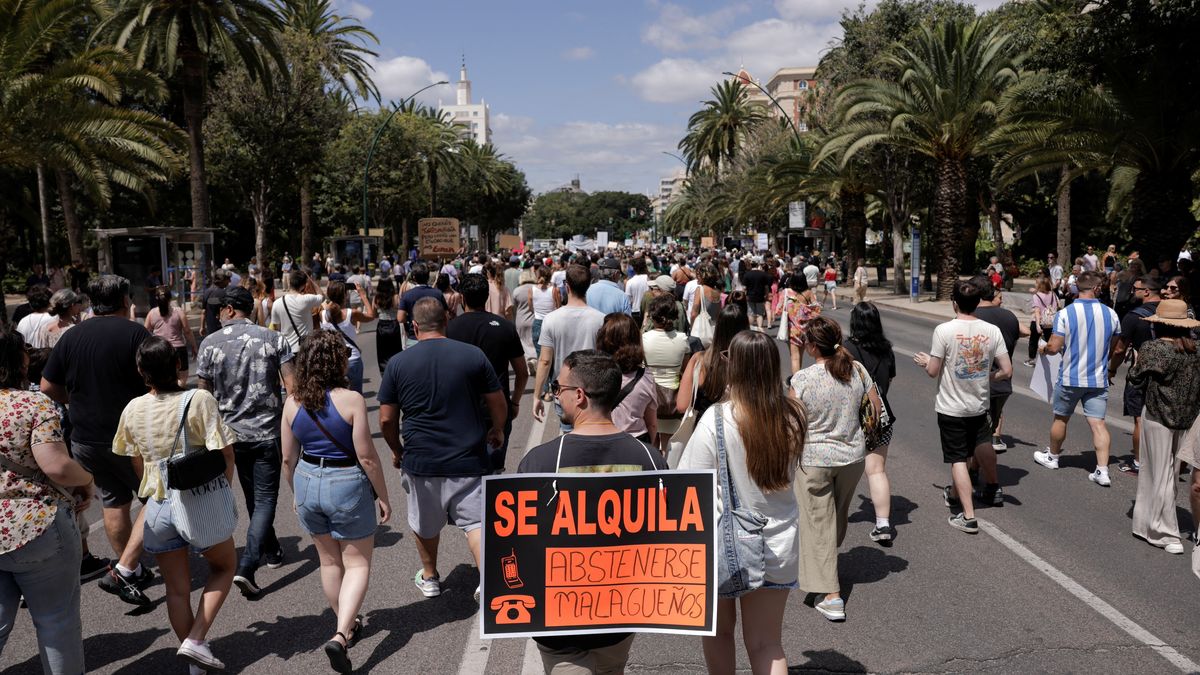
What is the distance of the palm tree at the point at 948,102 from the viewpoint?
25.8m

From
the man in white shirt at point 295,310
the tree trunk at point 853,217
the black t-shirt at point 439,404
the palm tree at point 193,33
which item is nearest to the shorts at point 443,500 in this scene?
the black t-shirt at point 439,404

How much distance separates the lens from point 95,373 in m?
5.46

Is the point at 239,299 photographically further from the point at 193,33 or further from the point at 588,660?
the point at 193,33

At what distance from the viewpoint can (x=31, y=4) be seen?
589 inches

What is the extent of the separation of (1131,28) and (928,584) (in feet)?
53.1

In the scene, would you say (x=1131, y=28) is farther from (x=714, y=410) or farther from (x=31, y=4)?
(x=31, y=4)

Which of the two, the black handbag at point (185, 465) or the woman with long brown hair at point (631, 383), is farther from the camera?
the woman with long brown hair at point (631, 383)

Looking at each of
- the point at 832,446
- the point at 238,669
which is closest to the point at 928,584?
the point at 832,446

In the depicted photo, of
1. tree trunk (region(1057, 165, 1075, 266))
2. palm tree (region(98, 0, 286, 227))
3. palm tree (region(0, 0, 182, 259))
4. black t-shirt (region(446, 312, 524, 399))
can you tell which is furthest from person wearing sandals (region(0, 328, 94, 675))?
tree trunk (region(1057, 165, 1075, 266))

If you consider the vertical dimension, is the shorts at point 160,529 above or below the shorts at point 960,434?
above

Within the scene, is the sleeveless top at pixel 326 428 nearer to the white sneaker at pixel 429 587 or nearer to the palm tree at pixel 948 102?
the white sneaker at pixel 429 587

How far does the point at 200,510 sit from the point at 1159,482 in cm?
606

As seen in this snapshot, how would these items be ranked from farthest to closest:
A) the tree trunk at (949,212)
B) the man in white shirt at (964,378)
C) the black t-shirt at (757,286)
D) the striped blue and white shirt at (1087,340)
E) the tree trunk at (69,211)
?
the tree trunk at (69,211) → the tree trunk at (949,212) → the black t-shirt at (757,286) → the striped blue and white shirt at (1087,340) → the man in white shirt at (964,378)

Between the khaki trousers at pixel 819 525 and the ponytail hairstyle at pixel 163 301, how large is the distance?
21.6 feet
